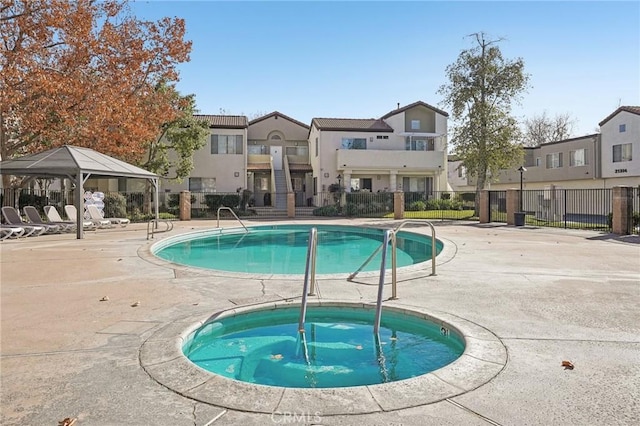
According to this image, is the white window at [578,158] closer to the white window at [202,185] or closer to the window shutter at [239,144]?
the window shutter at [239,144]

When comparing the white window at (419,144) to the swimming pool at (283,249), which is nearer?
the swimming pool at (283,249)

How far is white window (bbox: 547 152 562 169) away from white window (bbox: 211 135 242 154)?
2677cm

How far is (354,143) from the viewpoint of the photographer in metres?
34.8

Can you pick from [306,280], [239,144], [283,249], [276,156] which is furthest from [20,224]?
[276,156]

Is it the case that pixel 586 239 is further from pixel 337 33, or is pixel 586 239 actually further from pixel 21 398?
pixel 21 398

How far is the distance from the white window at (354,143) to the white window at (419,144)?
11.5ft

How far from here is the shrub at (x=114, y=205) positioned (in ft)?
83.7

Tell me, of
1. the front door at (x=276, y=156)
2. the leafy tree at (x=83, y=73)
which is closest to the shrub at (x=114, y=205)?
the leafy tree at (x=83, y=73)

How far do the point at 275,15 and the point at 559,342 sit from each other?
13896 millimetres

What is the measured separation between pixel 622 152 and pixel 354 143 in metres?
19.7

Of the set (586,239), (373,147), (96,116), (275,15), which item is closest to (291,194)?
(373,147)

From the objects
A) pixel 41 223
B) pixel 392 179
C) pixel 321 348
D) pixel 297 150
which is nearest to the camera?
pixel 321 348

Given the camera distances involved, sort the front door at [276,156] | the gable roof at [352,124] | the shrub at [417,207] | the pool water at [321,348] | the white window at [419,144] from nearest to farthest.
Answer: the pool water at [321,348] → the shrub at [417,207] → the gable roof at [352,124] → the white window at [419,144] → the front door at [276,156]

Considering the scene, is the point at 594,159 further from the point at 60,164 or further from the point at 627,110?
the point at 60,164
